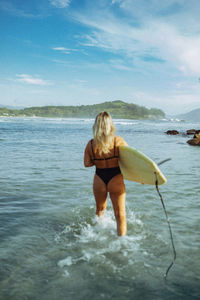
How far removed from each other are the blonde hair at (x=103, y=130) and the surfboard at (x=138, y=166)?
323 mm

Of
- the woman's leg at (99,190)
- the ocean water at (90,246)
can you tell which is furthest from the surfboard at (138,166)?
the ocean water at (90,246)

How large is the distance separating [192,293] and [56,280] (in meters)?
1.92

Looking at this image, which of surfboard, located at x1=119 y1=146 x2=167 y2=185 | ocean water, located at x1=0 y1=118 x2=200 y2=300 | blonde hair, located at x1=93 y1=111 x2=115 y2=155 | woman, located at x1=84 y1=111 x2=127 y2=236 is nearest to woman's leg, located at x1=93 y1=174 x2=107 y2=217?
woman, located at x1=84 y1=111 x2=127 y2=236

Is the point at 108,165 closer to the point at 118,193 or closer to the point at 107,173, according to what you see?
the point at 107,173

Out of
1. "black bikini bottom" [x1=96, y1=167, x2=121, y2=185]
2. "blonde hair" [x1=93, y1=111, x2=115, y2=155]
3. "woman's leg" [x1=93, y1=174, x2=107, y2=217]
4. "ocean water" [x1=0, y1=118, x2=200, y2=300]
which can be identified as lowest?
"ocean water" [x1=0, y1=118, x2=200, y2=300]

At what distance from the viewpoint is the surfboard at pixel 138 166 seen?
4.41 metres

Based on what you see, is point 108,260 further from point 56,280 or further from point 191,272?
point 191,272

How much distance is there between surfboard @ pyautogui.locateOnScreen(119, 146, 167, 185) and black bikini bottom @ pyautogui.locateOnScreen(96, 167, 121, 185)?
0.48 ft

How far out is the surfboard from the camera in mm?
4407

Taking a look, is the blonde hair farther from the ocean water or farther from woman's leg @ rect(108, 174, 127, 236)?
the ocean water

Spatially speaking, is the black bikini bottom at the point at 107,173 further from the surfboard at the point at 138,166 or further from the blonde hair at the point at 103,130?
the blonde hair at the point at 103,130

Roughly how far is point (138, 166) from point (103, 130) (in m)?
0.96

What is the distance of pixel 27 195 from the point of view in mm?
7449

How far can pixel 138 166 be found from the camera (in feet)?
15.1
